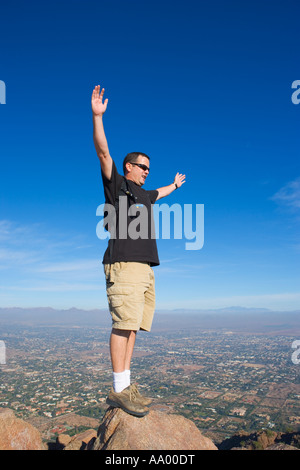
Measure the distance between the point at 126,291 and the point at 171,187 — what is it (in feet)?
8.56

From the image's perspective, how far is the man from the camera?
3.71m

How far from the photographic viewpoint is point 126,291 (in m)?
3.75

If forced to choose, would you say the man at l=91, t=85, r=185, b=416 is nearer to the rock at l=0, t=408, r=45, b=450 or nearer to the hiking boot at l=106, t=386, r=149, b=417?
the hiking boot at l=106, t=386, r=149, b=417

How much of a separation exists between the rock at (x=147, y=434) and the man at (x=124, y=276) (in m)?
0.18

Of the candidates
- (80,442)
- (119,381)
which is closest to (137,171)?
(119,381)

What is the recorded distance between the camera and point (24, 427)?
4703 millimetres

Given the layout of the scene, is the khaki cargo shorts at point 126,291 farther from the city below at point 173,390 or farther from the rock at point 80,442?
the city below at point 173,390

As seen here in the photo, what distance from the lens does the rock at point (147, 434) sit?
3.60 m

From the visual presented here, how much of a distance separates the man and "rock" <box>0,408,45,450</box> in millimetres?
1854

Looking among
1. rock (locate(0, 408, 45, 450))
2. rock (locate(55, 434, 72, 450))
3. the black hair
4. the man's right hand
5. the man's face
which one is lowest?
rock (locate(55, 434, 72, 450))

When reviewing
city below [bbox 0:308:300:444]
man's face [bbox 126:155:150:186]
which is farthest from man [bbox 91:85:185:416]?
city below [bbox 0:308:300:444]

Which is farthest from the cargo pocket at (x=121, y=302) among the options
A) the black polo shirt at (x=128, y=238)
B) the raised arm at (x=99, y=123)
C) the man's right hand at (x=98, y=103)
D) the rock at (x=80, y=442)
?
the rock at (x=80, y=442)
